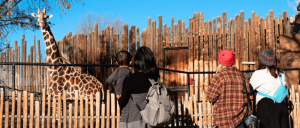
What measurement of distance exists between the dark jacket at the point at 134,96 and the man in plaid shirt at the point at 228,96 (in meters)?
0.89

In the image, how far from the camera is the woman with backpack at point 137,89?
264 centimetres

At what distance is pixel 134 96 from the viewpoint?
265 centimetres

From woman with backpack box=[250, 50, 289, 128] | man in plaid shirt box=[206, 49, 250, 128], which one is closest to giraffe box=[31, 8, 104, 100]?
man in plaid shirt box=[206, 49, 250, 128]

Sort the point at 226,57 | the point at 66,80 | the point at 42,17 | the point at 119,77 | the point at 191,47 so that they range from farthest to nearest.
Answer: the point at 191,47
the point at 42,17
the point at 66,80
the point at 226,57
the point at 119,77

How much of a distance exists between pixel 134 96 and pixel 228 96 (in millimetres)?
1156

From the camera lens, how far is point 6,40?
7.52 metres

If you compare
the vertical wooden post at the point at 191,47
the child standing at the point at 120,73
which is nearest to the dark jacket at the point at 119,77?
the child standing at the point at 120,73

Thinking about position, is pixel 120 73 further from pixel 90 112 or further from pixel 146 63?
pixel 90 112

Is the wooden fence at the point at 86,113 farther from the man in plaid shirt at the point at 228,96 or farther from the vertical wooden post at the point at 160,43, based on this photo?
the vertical wooden post at the point at 160,43

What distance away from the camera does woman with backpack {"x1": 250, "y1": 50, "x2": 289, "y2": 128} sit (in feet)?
10.6

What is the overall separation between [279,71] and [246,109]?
765 mm

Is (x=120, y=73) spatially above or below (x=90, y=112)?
above

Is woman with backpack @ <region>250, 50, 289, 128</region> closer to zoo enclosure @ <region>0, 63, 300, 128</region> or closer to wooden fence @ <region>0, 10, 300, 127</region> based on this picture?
zoo enclosure @ <region>0, 63, 300, 128</region>

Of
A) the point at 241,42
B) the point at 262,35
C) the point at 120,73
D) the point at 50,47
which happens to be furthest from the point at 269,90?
the point at 50,47
